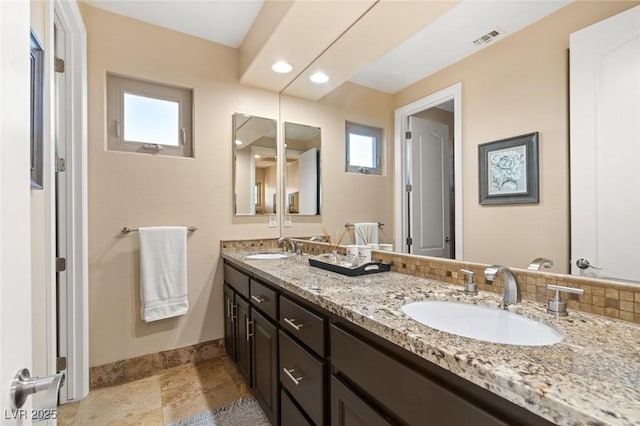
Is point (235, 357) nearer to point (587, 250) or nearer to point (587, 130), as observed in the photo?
point (587, 250)

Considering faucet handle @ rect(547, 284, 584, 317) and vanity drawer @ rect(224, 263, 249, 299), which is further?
vanity drawer @ rect(224, 263, 249, 299)

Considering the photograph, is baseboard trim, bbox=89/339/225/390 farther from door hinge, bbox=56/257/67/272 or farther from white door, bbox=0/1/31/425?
white door, bbox=0/1/31/425

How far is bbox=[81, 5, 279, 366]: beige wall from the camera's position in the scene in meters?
1.97

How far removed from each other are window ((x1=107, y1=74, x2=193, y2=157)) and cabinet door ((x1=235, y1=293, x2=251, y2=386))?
1.31m

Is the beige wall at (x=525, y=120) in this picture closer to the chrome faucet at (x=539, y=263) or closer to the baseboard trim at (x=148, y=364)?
the chrome faucet at (x=539, y=263)

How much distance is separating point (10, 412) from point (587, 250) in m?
1.37

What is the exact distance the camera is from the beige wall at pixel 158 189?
1975 millimetres

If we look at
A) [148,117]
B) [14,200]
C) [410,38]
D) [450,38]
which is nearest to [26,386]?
[14,200]

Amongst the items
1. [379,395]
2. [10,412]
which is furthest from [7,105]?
[379,395]

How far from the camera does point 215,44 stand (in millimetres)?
2412

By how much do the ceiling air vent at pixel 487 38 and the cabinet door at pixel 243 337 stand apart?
1.77m

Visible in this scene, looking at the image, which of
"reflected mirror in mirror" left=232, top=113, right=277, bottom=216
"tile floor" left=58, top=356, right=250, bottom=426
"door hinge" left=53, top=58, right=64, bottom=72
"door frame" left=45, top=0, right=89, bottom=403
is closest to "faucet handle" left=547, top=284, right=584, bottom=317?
"tile floor" left=58, top=356, right=250, bottom=426

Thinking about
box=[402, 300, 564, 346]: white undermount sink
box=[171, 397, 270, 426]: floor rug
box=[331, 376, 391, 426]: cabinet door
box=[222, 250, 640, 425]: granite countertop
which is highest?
box=[222, 250, 640, 425]: granite countertop

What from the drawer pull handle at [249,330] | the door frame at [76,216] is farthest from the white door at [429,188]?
the door frame at [76,216]
